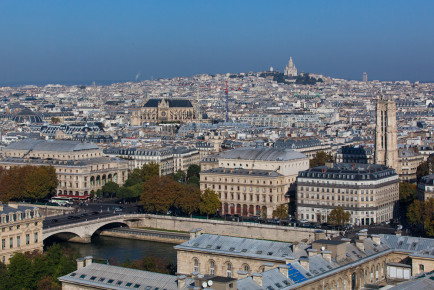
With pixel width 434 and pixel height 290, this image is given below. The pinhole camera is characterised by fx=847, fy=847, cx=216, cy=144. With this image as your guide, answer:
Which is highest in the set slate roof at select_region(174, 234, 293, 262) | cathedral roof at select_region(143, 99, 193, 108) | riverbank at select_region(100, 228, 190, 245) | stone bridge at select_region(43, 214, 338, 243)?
cathedral roof at select_region(143, 99, 193, 108)

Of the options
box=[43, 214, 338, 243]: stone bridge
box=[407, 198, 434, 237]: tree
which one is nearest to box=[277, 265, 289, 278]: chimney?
box=[407, 198, 434, 237]: tree

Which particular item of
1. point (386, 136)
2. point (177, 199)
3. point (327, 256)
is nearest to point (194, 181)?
point (177, 199)

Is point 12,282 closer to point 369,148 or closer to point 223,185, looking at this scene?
point 223,185

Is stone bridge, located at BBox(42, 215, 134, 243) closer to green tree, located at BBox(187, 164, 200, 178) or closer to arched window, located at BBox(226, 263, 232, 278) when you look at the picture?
green tree, located at BBox(187, 164, 200, 178)

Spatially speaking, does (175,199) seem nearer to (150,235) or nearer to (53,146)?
(150,235)

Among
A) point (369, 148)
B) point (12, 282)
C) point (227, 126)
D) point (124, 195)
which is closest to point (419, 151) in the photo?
point (369, 148)

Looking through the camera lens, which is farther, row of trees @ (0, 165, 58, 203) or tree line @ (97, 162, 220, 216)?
row of trees @ (0, 165, 58, 203)

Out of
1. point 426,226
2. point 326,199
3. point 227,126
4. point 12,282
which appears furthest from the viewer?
point 227,126
